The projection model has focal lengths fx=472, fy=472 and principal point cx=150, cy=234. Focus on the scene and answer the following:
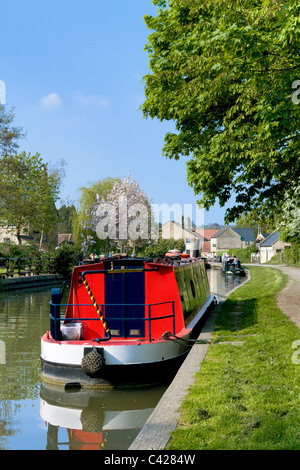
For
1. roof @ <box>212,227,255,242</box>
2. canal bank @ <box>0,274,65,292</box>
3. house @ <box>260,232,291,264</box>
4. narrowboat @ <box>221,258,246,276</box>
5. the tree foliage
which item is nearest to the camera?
canal bank @ <box>0,274,65,292</box>

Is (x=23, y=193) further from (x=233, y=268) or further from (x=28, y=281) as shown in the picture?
(x=233, y=268)

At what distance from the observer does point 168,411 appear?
5.70m

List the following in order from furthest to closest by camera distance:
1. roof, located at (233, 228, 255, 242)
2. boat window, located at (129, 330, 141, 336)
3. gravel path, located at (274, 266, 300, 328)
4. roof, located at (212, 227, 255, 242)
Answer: roof, located at (233, 228, 255, 242) < roof, located at (212, 227, 255, 242) < gravel path, located at (274, 266, 300, 328) < boat window, located at (129, 330, 141, 336)

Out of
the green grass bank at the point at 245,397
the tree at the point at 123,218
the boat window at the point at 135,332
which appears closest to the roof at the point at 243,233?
the tree at the point at 123,218

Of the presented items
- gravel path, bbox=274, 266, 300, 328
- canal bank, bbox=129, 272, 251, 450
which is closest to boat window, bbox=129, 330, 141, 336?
canal bank, bbox=129, 272, 251, 450

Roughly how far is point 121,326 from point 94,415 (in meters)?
2.83

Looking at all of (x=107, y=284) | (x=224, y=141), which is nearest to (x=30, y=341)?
(x=107, y=284)

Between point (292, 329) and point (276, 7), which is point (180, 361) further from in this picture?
point (276, 7)

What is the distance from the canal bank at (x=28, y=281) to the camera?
30152 millimetres

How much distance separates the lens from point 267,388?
20.6ft

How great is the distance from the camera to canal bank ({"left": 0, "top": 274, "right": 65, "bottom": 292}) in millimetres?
30152

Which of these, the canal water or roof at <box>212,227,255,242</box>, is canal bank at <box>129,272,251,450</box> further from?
roof at <box>212,227,255,242</box>

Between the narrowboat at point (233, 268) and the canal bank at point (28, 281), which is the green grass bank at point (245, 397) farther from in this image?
the narrowboat at point (233, 268)

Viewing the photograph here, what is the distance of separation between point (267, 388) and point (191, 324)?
16.3 ft
